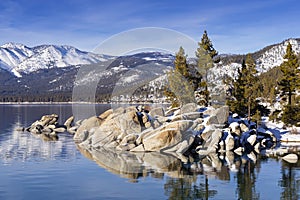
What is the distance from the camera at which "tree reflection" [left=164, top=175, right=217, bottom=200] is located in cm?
2630

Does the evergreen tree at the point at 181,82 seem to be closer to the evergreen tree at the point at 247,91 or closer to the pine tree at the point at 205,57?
the pine tree at the point at 205,57

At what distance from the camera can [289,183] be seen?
30.2 m

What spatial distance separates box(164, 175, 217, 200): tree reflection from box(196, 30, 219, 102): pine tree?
34314 millimetres

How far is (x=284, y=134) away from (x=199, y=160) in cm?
2421

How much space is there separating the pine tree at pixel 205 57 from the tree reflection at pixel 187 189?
3431 centimetres

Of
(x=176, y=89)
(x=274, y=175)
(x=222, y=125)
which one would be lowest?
(x=274, y=175)

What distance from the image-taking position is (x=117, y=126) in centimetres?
5309

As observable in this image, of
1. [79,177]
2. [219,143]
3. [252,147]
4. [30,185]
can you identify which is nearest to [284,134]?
[252,147]

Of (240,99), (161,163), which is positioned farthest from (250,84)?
(161,163)

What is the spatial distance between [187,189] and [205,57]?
38772 millimetres

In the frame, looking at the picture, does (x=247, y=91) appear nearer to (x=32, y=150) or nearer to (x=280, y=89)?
(x=280, y=89)

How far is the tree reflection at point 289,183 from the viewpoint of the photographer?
2667 cm

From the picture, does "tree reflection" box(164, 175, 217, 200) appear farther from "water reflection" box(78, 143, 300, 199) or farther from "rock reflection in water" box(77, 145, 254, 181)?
"rock reflection in water" box(77, 145, 254, 181)

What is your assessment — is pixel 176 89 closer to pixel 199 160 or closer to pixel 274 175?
pixel 199 160
